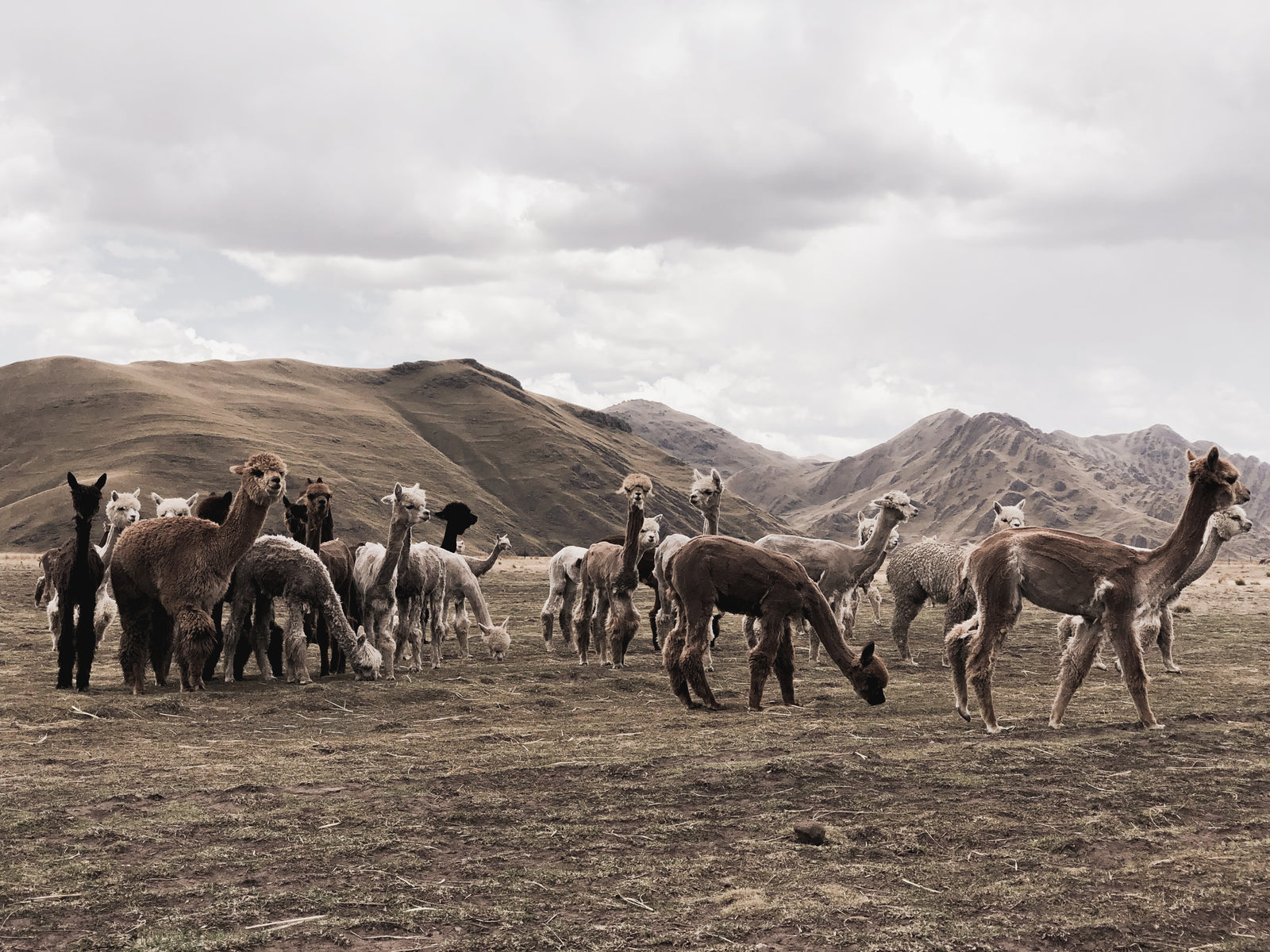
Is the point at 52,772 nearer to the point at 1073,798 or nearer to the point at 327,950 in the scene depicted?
the point at 327,950

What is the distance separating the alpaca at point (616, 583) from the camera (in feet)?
54.5

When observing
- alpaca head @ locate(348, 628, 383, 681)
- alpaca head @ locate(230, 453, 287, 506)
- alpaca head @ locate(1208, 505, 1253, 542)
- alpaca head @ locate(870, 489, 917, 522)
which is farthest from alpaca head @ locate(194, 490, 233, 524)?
alpaca head @ locate(1208, 505, 1253, 542)

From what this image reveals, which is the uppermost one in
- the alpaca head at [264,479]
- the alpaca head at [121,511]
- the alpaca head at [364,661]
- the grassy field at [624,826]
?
the alpaca head at [264,479]

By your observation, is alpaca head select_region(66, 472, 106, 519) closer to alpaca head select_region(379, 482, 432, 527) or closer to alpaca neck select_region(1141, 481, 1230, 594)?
alpaca head select_region(379, 482, 432, 527)

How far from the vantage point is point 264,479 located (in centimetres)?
1398

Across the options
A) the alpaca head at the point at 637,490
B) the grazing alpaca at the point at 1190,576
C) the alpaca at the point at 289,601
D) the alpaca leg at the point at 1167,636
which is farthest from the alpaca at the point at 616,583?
the alpaca leg at the point at 1167,636

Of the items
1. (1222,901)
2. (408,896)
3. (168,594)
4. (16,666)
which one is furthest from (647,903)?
(16,666)

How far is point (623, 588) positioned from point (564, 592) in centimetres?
449

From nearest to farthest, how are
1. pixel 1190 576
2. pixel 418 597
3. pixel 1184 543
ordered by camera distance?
pixel 1184 543 < pixel 1190 576 < pixel 418 597

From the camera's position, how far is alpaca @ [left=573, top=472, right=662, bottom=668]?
1661cm

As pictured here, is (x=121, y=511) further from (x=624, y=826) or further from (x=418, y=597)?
(x=624, y=826)

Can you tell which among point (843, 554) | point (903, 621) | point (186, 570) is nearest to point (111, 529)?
point (186, 570)

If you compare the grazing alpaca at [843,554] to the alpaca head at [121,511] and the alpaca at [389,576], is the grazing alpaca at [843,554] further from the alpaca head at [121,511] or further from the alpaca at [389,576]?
the alpaca head at [121,511]

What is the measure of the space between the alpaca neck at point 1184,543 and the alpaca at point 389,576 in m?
11.0
